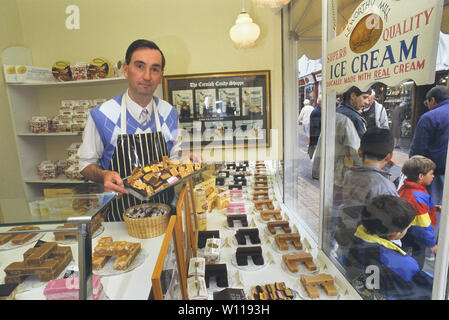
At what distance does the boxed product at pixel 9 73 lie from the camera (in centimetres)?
236

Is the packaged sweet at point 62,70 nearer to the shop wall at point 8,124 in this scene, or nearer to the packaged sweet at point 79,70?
the packaged sweet at point 79,70

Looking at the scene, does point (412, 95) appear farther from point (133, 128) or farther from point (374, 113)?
point (133, 128)

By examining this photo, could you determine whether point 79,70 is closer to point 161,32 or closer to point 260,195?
point 161,32

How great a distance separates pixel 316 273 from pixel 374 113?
69cm

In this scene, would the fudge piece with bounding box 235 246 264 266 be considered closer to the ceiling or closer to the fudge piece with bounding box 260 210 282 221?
the fudge piece with bounding box 260 210 282 221

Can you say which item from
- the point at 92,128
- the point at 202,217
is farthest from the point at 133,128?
the point at 202,217

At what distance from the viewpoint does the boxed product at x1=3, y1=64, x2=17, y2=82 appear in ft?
7.74

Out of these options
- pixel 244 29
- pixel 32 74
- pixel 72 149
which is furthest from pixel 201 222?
pixel 32 74

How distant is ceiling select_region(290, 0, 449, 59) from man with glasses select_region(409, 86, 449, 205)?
520 mm

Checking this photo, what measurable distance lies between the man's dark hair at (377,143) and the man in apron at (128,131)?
4.08 feet

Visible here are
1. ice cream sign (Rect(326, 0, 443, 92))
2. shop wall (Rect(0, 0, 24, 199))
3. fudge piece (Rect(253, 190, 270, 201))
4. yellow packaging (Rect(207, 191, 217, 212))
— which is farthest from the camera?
shop wall (Rect(0, 0, 24, 199))

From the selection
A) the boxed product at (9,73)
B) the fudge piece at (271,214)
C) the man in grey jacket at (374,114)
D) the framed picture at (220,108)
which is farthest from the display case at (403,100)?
the boxed product at (9,73)

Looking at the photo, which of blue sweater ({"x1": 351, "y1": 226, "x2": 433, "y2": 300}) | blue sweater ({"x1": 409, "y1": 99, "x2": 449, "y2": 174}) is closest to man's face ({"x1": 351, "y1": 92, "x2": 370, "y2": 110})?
blue sweater ({"x1": 409, "y1": 99, "x2": 449, "y2": 174})

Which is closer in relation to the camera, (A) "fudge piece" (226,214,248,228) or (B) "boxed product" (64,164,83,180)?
(A) "fudge piece" (226,214,248,228)
